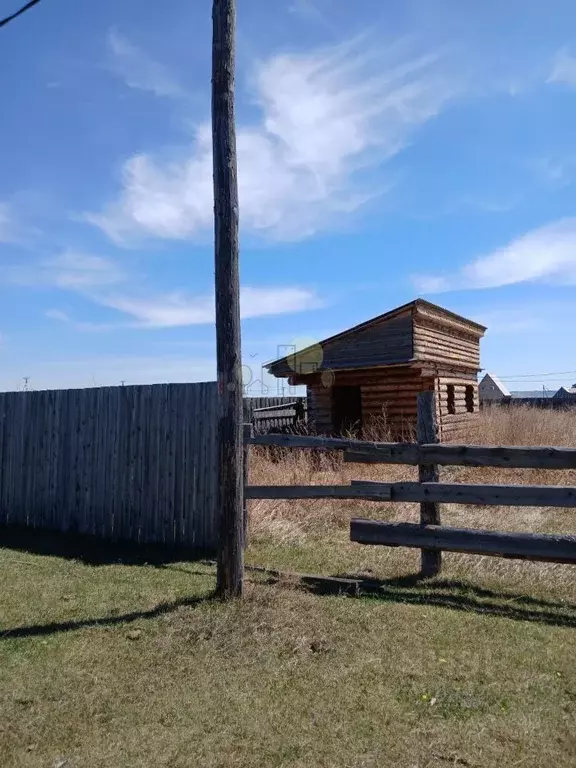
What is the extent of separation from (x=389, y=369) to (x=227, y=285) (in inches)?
503

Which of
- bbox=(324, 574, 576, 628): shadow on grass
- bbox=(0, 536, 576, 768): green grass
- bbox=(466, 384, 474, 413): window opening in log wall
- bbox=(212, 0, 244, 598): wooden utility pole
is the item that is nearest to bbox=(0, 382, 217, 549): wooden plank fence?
bbox=(0, 536, 576, 768): green grass

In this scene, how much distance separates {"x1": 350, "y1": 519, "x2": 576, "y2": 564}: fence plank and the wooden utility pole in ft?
5.42

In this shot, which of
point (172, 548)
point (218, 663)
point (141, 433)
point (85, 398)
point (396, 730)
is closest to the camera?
point (396, 730)

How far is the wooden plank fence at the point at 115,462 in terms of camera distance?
8336 mm

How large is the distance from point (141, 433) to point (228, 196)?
13.6 ft

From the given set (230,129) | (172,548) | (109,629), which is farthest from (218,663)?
(230,129)

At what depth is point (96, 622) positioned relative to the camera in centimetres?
533

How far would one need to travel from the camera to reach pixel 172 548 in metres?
8.30

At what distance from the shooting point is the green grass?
333cm

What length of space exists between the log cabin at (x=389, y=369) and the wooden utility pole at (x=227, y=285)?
1080cm

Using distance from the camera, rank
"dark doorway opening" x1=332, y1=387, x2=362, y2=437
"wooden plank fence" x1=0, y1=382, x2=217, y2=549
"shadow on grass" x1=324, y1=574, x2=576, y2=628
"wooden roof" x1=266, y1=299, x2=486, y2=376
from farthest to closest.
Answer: "dark doorway opening" x1=332, y1=387, x2=362, y2=437
"wooden roof" x1=266, y1=299, x2=486, y2=376
"wooden plank fence" x1=0, y1=382, x2=217, y2=549
"shadow on grass" x1=324, y1=574, x2=576, y2=628

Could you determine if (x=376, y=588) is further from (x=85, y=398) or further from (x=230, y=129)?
(x=85, y=398)

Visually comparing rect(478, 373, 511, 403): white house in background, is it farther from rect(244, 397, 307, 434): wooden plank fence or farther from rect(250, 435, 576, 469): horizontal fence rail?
rect(250, 435, 576, 469): horizontal fence rail

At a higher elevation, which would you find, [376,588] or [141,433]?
[141,433]
